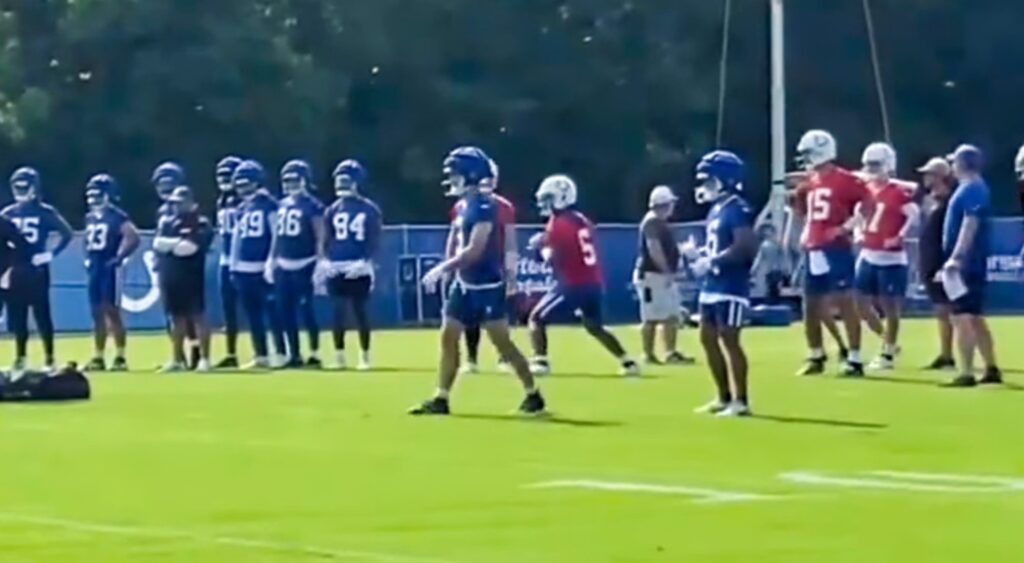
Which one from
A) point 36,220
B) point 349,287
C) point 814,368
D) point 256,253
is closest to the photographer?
point 814,368

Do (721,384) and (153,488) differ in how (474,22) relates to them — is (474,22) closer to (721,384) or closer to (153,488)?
(721,384)

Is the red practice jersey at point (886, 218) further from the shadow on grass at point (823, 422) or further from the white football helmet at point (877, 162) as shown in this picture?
the shadow on grass at point (823, 422)

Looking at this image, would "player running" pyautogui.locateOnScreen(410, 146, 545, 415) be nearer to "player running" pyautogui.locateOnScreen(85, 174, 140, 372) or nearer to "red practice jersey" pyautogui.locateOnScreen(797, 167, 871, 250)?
"red practice jersey" pyautogui.locateOnScreen(797, 167, 871, 250)

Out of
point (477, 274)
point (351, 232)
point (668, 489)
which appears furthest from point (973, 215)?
point (668, 489)

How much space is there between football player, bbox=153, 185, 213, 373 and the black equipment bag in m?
5.19

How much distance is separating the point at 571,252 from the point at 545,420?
729 centimetres

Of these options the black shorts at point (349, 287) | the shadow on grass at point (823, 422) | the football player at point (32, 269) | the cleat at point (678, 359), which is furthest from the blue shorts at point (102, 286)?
the shadow on grass at point (823, 422)

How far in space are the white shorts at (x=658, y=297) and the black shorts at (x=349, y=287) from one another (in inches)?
114

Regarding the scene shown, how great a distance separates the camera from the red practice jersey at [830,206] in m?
26.9

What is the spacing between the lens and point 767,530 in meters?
14.2

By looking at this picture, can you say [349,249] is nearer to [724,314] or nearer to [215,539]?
[724,314]

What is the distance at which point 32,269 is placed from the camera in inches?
1134

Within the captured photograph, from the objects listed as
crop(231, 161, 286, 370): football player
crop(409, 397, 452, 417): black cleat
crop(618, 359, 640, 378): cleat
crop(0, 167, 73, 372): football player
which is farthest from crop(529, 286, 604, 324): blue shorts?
crop(409, 397, 452, 417): black cleat

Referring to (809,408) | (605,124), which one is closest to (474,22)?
(605,124)
